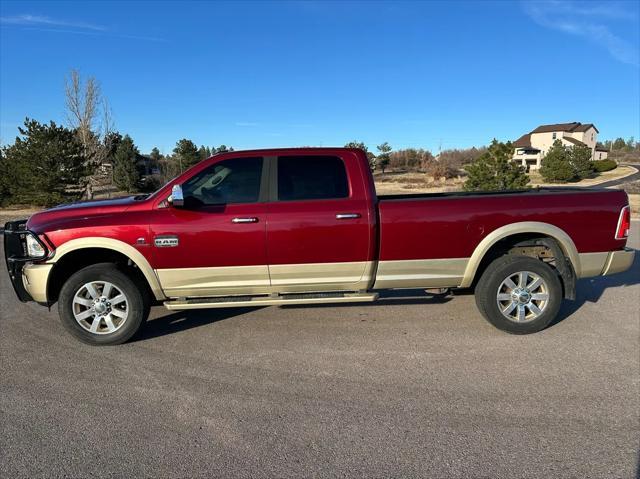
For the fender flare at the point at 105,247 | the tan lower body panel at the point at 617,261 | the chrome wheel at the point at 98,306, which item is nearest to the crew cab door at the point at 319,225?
the fender flare at the point at 105,247

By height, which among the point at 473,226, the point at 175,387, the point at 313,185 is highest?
the point at 313,185

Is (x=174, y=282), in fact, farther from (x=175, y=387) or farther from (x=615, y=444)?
(x=615, y=444)

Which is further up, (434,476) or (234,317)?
Answer: (234,317)

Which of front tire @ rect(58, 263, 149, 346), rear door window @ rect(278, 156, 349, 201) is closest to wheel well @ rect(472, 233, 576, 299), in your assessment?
rear door window @ rect(278, 156, 349, 201)

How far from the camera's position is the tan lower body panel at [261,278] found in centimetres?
435

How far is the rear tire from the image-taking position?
4527 mm

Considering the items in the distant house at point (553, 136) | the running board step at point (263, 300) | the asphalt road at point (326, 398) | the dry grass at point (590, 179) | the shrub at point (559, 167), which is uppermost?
the distant house at point (553, 136)

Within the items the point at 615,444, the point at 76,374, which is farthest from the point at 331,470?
the point at 76,374

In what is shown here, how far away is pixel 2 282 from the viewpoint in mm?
7043

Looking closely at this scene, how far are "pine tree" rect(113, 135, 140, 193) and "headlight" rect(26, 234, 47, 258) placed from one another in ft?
101

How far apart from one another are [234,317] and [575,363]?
12.0 feet

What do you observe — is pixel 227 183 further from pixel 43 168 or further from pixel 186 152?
pixel 186 152

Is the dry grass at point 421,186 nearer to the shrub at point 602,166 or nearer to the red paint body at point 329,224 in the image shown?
the red paint body at point 329,224

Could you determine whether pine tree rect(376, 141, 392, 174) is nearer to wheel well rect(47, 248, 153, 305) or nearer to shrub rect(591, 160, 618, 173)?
shrub rect(591, 160, 618, 173)
